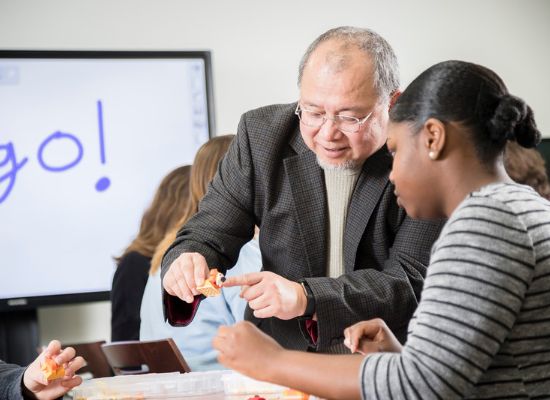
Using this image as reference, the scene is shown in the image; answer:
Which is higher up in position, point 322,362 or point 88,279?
point 322,362

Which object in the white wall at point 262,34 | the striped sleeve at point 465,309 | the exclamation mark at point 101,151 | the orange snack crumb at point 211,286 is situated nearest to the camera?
the striped sleeve at point 465,309

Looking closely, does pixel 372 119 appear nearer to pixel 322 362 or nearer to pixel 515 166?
pixel 322 362

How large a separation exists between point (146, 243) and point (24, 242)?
0.67 m

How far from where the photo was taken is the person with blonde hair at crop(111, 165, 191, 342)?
3439mm

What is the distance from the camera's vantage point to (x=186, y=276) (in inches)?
66.3

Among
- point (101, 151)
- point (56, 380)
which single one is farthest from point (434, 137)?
point (101, 151)

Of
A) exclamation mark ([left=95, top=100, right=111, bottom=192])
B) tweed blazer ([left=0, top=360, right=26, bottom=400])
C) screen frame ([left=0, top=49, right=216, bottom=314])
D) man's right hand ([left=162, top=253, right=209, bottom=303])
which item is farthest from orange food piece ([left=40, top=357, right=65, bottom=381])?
exclamation mark ([left=95, top=100, right=111, bottom=192])

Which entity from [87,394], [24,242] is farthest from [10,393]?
[24,242]

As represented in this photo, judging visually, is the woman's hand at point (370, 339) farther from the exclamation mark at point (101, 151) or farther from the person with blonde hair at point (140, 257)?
the exclamation mark at point (101, 151)

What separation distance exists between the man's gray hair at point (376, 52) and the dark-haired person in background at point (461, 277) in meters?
0.51

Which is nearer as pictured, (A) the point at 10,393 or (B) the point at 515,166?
(A) the point at 10,393

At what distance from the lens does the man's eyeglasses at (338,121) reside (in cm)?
178

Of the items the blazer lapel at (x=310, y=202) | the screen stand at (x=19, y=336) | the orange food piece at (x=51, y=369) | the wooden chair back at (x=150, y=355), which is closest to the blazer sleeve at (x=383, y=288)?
the blazer lapel at (x=310, y=202)

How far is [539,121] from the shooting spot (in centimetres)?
484
